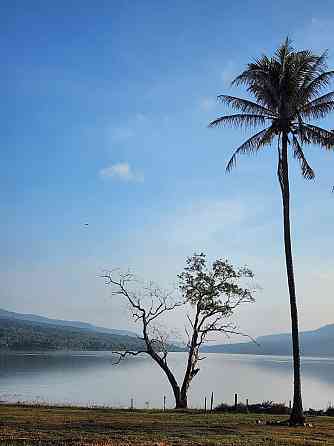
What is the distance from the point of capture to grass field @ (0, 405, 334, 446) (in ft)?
54.1

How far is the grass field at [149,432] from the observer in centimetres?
1648

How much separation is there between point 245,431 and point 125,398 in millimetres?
45327

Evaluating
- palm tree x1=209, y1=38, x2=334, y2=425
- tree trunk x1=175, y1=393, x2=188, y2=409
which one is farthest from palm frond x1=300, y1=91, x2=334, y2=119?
tree trunk x1=175, y1=393, x2=188, y2=409

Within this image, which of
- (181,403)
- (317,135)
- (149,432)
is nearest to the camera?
(149,432)

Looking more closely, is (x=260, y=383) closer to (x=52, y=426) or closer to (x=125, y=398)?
(x=125, y=398)

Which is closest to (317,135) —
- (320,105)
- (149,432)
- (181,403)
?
(320,105)

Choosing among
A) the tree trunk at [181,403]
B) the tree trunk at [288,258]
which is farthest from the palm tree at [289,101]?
the tree trunk at [181,403]

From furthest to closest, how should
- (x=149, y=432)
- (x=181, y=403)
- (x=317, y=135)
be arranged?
(x=181, y=403) < (x=317, y=135) < (x=149, y=432)

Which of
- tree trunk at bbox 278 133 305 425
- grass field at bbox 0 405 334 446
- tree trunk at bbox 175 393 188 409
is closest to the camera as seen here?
grass field at bbox 0 405 334 446

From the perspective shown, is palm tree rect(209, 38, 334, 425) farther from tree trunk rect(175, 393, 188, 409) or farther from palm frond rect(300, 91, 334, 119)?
tree trunk rect(175, 393, 188, 409)

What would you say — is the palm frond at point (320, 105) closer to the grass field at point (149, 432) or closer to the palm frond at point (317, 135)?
the palm frond at point (317, 135)

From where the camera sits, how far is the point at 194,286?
42375mm

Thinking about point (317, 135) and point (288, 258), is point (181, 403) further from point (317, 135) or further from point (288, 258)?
point (317, 135)

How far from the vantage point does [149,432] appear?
19219 millimetres
